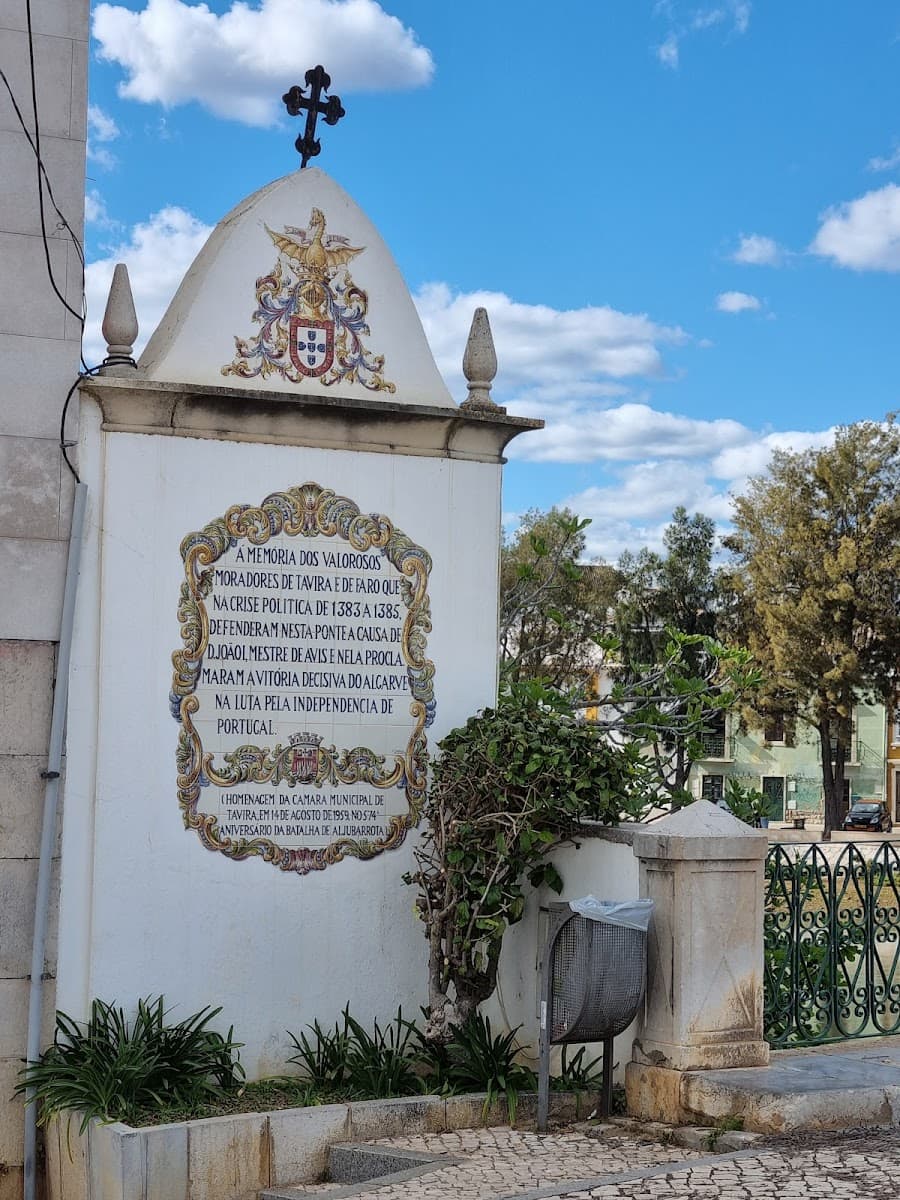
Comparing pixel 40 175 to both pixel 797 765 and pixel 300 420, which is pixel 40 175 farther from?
pixel 797 765

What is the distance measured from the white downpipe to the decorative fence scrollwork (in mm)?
3938

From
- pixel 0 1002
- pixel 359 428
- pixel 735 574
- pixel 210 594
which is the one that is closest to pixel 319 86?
pixel 359 428

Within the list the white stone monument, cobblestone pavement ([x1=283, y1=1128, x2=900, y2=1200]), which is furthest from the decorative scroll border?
cobblestone pavement ([x1=283, y1=1128, x2=900, y2=1200])

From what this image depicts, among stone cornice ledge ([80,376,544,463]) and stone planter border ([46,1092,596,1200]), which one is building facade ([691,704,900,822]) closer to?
stone cornice ledge ([80,376,544,463])

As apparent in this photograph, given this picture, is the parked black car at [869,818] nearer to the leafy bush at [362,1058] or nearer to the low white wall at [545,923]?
the low white wall at [545,923]

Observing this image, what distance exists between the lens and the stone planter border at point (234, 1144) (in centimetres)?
680

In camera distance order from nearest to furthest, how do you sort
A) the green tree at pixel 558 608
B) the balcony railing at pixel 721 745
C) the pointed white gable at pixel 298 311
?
the pointed white gable at pixel 298 311 < the green tree at pixel 558 608 < the balcony railing at pixel 721 745

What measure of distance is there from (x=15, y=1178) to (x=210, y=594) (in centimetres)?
316

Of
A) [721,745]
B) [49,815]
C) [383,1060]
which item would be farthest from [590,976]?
[721,745]

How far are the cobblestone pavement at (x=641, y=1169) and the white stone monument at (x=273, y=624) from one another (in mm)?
1501

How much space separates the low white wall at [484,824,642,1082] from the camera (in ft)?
25.5

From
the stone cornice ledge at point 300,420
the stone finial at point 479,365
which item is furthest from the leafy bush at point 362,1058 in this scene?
the stone finial at point 479,365

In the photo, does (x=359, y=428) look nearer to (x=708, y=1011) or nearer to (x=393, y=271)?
(x=393, y=271)

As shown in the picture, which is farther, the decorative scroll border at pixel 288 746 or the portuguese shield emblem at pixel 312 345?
the portuguese shield emblem at pixel 312 345
